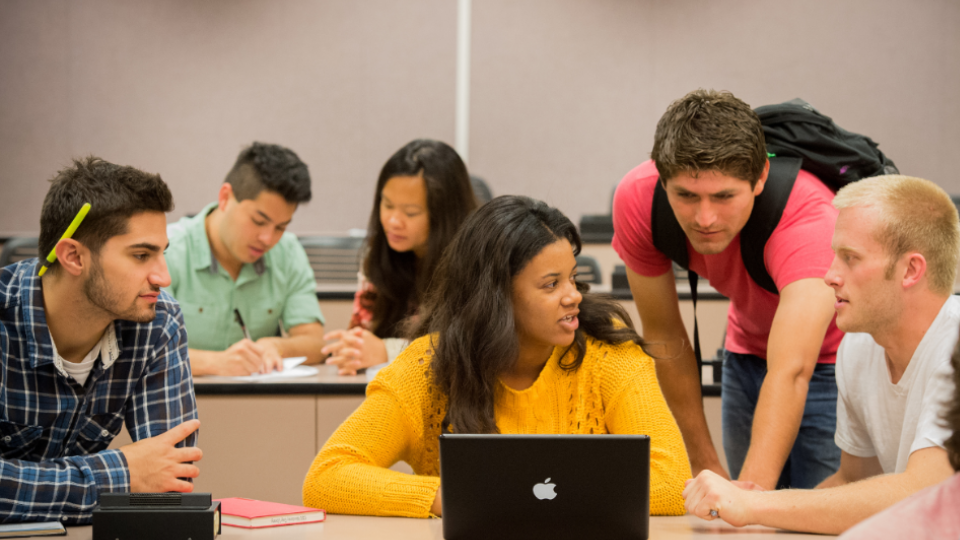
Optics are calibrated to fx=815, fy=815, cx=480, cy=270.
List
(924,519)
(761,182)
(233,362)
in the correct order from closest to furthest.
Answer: (924,519), (761,182), (233,362)

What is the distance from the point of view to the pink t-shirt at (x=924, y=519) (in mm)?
683

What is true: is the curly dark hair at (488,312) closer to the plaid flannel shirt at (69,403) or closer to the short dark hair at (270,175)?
the plaid flannel shirt at (69,403)

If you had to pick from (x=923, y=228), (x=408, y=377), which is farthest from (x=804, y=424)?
(x=408, y=377)

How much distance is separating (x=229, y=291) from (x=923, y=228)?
2.17 meters

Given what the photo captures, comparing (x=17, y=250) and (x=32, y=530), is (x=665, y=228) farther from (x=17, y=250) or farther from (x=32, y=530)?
(x=17, y=250)

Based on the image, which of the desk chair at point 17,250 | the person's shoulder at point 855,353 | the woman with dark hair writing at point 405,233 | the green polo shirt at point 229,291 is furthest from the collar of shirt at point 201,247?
the person's shoulder at point 855,353

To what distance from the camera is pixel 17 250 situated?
343 centimetres

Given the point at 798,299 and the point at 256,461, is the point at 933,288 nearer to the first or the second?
the point at 798,299

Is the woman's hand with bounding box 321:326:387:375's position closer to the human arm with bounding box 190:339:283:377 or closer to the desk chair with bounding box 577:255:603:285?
the human arm with bounding box 190:339:283:377

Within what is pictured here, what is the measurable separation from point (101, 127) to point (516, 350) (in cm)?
527

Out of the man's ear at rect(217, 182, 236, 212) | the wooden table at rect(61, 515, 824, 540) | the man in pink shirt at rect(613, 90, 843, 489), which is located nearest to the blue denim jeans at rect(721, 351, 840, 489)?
the man in pink shirt at rect(613, 90, 843, 489)

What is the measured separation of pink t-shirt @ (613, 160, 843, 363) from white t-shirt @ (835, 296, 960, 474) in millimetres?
197

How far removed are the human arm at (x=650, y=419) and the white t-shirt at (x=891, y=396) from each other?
35cm

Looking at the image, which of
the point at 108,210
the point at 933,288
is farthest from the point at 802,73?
the point at 108,210
